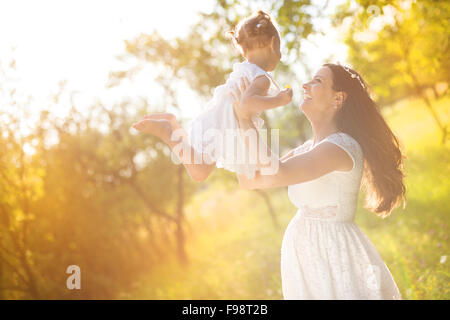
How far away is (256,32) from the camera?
9.30ft

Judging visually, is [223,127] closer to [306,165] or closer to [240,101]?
[240,101]

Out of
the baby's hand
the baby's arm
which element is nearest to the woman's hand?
the baby's arm

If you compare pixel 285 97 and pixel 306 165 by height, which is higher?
pixel 285 97

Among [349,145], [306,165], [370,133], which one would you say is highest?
[370,133]

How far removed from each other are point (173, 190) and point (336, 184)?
1462 cm

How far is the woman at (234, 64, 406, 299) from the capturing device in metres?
2.15

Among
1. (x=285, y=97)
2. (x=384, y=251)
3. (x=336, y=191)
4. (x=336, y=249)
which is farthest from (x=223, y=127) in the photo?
(x=384, y=251)

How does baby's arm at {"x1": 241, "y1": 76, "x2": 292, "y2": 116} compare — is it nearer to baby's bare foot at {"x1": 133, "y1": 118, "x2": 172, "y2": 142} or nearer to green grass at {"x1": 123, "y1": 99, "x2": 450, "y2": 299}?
baby's bare foot at {"x1": 133, "y1": 118, "x2": 172, "y2": 142}

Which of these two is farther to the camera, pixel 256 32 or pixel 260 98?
pixel 256 32

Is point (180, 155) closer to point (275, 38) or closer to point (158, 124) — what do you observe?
point (158, 124)

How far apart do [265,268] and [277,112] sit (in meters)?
5.66

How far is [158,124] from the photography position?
2.64 m

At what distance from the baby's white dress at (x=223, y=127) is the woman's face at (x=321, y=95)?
38cm
